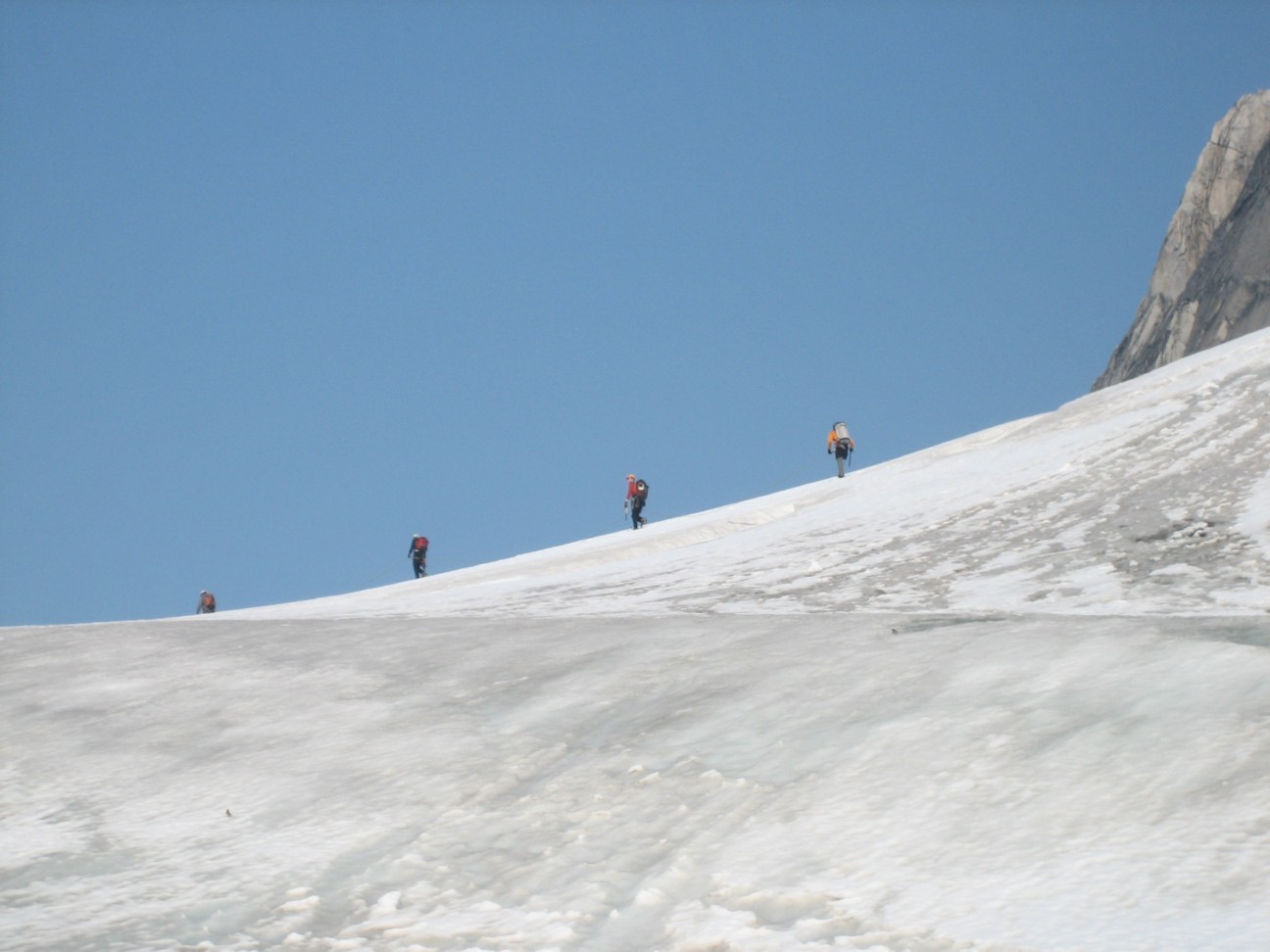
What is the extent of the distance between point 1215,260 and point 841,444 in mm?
32606

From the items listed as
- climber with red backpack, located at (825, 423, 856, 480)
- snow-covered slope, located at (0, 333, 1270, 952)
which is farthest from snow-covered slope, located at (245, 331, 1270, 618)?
climber with red backpack, located at (825, 423, 856, 480)

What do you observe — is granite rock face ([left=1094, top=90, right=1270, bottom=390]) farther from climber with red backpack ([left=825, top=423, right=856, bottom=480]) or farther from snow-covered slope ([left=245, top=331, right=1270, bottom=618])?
snow-covered slope ([left=245, top=331, right=1270, bottom=618])

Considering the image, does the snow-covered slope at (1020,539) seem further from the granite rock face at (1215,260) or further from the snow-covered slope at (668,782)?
the granite rock face at (1215,260)

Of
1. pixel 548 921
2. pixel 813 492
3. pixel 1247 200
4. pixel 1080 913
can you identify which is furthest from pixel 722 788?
pixel 1247 200

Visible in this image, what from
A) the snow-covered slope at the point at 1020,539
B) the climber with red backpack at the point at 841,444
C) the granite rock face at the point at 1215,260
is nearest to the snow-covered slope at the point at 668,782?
the snow-covered slope at the point at 1020,539

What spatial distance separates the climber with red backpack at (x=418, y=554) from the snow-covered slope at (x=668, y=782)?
21.1m

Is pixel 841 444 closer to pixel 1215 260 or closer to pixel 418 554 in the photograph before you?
pixel 418 554

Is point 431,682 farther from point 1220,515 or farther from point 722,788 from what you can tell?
point 1220,515

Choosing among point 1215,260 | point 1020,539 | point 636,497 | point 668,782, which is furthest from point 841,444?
point 1215,260

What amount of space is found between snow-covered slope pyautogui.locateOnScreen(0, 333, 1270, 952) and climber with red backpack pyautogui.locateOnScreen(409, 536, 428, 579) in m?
21.1

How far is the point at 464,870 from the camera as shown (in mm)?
5805

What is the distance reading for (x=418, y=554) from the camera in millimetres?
32250

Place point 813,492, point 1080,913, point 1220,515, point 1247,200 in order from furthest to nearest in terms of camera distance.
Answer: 1. point 1247,200
2. point 813,492
3. point 1220,515
4. point 1080,913

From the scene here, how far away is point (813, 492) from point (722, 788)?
16846 millimetres
